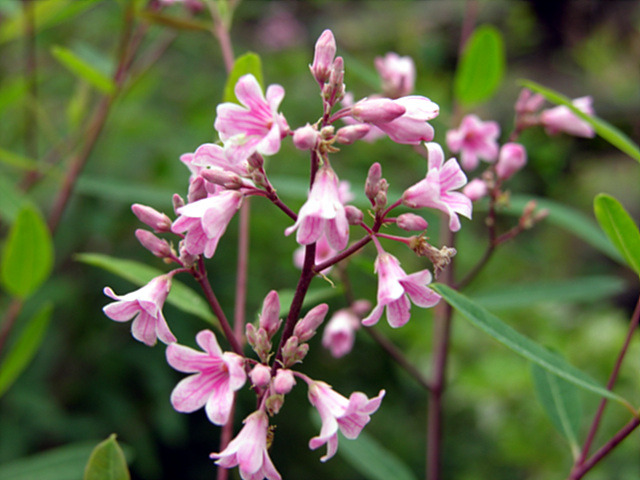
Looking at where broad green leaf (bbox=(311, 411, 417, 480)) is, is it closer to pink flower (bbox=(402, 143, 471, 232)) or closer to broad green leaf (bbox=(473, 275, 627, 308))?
broad green leaf (bbox=(473, 275, 627, 308))

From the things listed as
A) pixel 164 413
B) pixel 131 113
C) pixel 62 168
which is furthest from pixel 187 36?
pixel 164 413

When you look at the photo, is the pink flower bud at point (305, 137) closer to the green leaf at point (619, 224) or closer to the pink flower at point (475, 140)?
Result: the green leaf at point (619, 224)

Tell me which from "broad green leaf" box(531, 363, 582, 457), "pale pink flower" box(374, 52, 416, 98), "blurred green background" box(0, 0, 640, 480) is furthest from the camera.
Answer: "blurred green background" box(0, 0, 640, 480)

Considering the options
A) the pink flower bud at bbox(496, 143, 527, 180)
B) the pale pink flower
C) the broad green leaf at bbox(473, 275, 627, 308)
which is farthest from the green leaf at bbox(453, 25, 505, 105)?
the broad green leaf at bbox(473, 275, 627, 308)

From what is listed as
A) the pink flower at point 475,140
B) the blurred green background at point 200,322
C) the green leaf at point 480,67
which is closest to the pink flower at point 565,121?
the pink flower at point 475,140

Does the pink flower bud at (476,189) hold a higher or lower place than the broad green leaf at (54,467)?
higher

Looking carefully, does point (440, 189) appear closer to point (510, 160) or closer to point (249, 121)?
point (249, 121)
